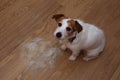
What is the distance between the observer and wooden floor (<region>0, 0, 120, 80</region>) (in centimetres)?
163

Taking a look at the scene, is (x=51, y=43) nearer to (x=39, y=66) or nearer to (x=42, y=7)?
(x=39, y=66)

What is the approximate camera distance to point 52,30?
182cm

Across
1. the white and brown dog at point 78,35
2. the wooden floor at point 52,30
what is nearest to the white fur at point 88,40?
the white and brown dog at point 78,35

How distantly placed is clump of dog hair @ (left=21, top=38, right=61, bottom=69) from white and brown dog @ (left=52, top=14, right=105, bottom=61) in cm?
15

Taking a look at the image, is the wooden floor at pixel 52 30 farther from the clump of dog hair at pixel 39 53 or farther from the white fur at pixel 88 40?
the white fur at pixel 88 40

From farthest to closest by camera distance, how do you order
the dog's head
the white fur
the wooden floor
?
1. the wooden floor
2. the white fur
3. the dog's head

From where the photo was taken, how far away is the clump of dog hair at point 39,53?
1658mm

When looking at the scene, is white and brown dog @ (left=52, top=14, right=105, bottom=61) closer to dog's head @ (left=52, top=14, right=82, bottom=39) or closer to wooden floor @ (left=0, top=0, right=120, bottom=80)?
dog's head @ (left=52, top=14, right=82, bottom=39)

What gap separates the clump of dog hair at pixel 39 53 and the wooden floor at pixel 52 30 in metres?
0.04

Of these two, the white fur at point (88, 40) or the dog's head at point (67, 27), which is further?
the white fur at point (88, 40)

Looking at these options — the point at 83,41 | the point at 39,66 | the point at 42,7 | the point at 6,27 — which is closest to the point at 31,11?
the point at 42,7

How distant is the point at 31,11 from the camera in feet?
6.31

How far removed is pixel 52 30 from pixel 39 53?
0.80 ft

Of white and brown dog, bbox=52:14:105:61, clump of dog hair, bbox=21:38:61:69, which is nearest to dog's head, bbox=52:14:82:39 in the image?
white and brown dog, bbox=52:14:105:61
